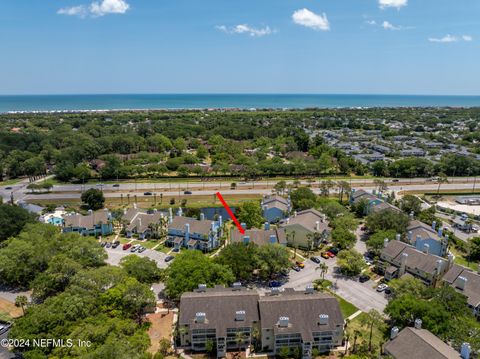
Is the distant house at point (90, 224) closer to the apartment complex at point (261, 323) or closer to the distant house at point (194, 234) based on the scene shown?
the distant house at point (194, 234)

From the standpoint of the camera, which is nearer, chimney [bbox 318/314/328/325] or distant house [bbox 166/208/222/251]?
chimney [bbox 318/314/328/325]

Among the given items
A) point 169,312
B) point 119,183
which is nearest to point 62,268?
point 169,312

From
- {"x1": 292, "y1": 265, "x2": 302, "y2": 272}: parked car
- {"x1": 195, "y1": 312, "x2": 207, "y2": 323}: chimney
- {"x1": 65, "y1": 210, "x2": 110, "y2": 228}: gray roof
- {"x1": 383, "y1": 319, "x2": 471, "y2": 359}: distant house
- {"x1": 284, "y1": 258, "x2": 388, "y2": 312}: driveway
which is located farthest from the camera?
{"x1": 65, "y1": 210, "x2": 110, "y2": 228}: gray roof

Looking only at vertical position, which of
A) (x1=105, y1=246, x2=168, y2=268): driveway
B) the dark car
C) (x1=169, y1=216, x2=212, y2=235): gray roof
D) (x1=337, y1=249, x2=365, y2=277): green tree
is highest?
(x1=169, y1=216, x2=212, y2=235): gray roof

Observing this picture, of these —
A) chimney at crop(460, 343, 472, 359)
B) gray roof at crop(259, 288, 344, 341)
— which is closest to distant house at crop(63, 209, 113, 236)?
gray roof at crop(259, 288, 344, 341)

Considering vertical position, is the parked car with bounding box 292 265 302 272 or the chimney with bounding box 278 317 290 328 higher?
the chimney with bounding box 278 317 290 328

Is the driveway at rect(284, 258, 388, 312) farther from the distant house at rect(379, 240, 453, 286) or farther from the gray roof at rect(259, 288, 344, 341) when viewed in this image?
the gray roof at rect(259, 288, 344, 341)

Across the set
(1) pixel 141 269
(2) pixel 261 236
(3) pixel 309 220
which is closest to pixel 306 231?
(3) pixel 309 220
